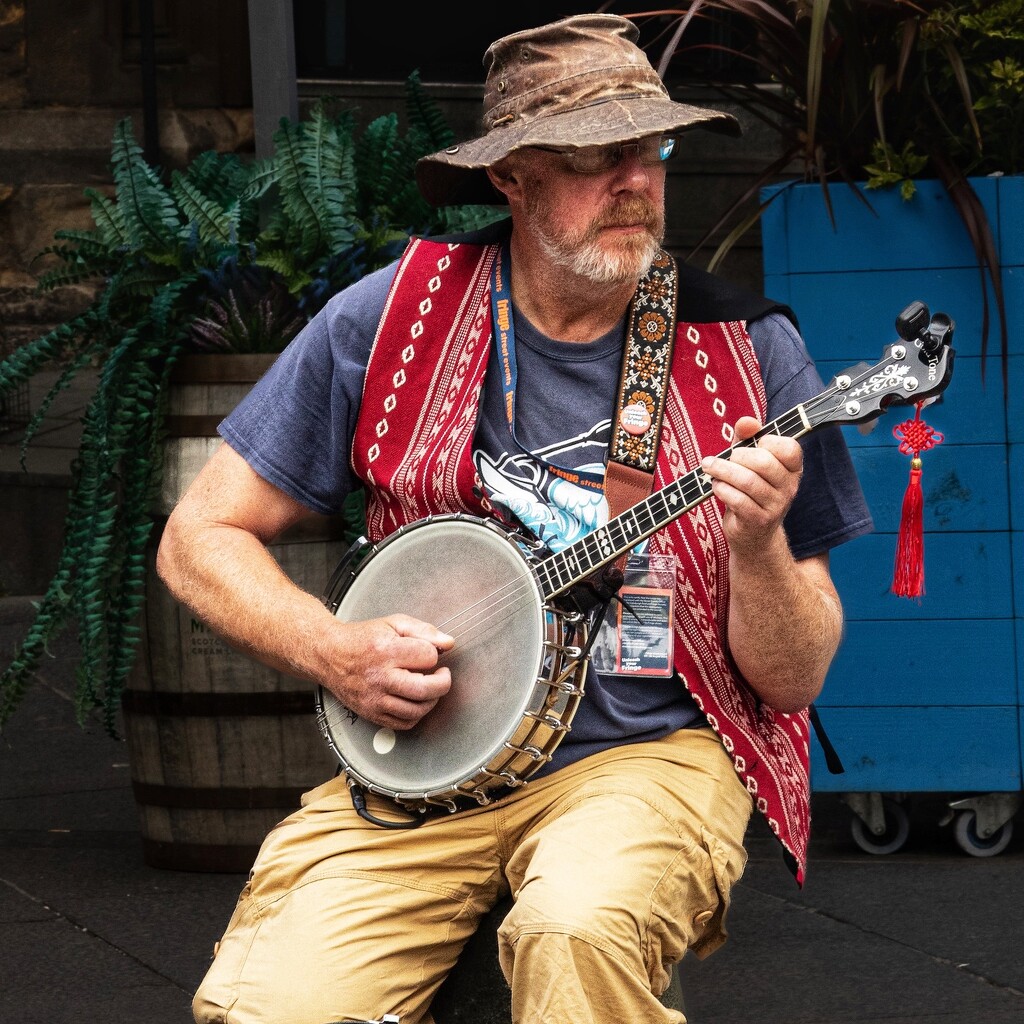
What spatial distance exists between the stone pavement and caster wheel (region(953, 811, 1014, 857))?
0.03 meters

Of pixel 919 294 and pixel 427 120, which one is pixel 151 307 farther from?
pixel 919 294

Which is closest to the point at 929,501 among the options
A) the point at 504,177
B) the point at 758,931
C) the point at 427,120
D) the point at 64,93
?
the point at 758,931

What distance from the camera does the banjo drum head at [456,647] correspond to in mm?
2264

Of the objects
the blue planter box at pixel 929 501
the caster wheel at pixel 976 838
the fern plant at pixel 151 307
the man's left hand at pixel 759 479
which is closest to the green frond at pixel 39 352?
the fern plant at pixel 151 307

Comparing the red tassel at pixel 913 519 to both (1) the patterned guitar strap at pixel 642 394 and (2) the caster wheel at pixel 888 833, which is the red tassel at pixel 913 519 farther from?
(2) the caster wheel at pixel 888 833

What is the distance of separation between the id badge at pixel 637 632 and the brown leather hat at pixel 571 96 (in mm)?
597

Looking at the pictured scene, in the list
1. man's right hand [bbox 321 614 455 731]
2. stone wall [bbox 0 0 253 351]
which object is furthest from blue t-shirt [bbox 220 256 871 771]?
stone wall [bbox 0 0 253 351]

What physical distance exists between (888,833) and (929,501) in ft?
2.61

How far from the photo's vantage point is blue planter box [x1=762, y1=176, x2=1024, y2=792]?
3.75 metres

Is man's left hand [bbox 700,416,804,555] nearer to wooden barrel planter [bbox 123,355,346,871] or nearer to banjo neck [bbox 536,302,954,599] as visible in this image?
banjo neck [bbox 536,302,954,599]

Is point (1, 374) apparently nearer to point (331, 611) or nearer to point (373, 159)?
point (373, 159)

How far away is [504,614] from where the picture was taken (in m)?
2.31

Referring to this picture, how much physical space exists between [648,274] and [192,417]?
1.38 meters

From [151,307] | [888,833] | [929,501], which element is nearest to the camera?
[151,307]
